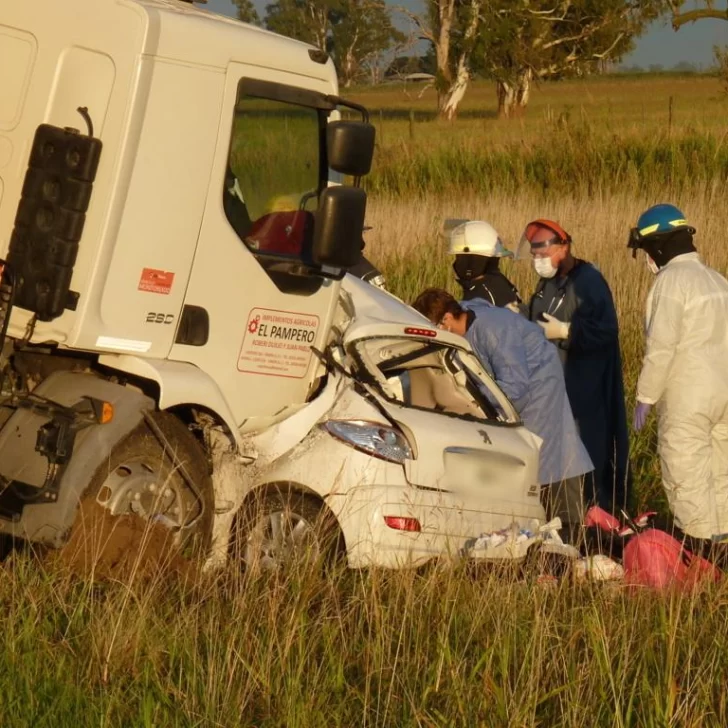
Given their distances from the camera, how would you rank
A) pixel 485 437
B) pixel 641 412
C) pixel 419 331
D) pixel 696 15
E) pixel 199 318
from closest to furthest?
pixel 199 318, pixel 485 437, pixel 419 331, pixel 641 412, pixel 696 15

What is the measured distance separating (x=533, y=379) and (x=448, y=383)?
0.87 m

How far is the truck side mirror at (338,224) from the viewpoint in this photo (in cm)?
676

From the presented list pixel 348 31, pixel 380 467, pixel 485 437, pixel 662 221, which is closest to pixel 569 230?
pixel 662 221

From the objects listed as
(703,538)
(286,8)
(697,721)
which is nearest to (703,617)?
(697,721)

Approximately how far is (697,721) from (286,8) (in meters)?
125

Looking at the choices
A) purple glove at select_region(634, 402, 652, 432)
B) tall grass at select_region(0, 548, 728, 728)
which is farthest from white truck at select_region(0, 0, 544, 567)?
purple glove at select_region(634, 402, 652, 432)

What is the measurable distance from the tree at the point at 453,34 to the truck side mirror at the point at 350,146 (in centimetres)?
5708

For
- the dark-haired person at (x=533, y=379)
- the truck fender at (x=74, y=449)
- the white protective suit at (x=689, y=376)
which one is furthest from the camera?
the dark-haired person at (x=533, y=379)

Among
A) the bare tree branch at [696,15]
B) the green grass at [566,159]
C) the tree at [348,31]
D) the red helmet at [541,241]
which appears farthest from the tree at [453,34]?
the red helmet at [541,241]

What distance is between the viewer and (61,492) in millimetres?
6141

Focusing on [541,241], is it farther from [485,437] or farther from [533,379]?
[485,437]

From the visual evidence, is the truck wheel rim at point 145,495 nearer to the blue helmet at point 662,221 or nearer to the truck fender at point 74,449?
the truck fender at point 74,449

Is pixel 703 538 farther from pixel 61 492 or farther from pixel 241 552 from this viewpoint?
pixel 61 492

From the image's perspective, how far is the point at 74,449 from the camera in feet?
20.5
